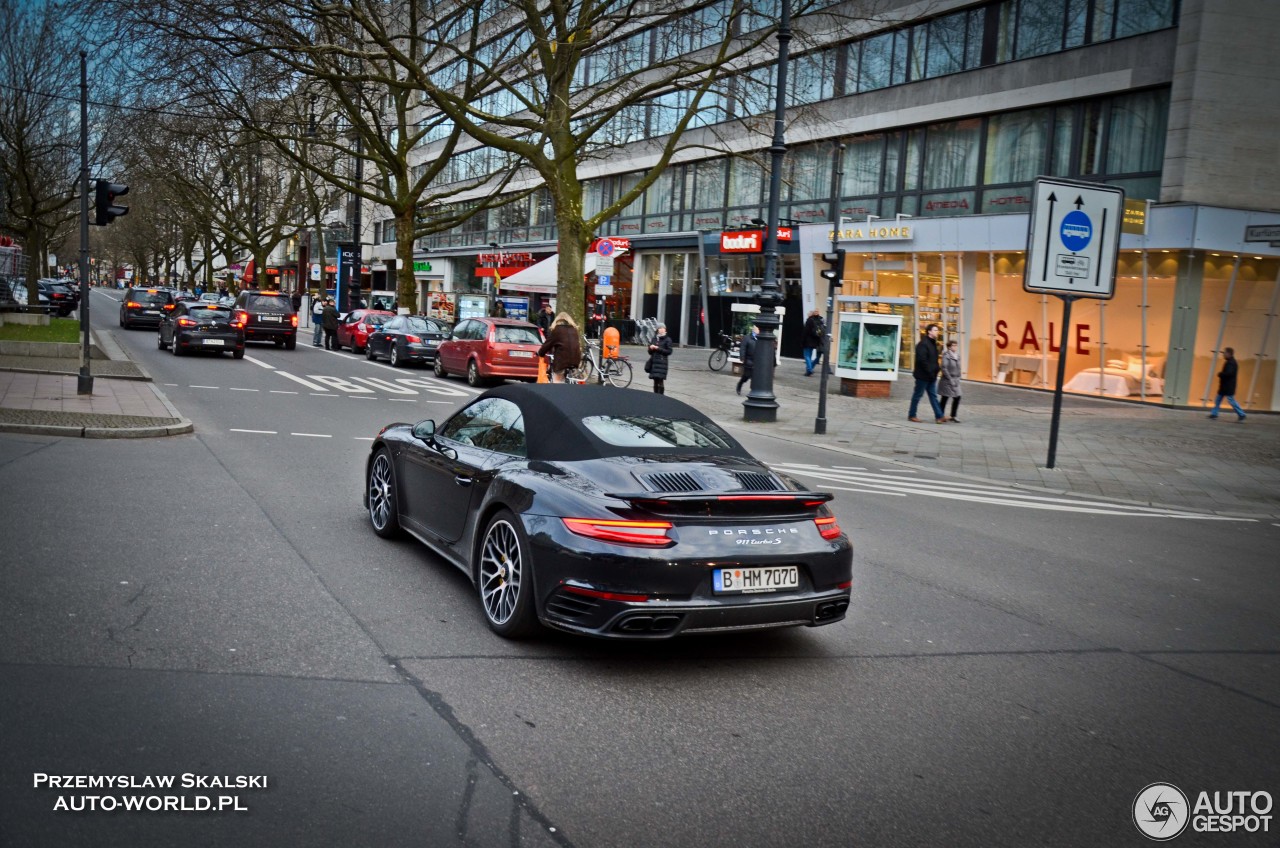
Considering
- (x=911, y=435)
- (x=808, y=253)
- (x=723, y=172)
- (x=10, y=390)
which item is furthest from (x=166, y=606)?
(x=723, y=172)

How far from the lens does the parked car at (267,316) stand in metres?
32.4

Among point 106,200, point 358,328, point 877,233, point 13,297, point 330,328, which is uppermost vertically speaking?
point 877,233

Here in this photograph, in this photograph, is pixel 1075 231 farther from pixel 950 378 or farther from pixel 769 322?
pixel 950 378

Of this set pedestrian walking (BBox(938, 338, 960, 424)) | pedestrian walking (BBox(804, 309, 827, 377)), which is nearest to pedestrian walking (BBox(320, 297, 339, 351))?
pedestrian walking (BBox(804, 309, 827, 377))

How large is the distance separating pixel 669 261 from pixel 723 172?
208 inches

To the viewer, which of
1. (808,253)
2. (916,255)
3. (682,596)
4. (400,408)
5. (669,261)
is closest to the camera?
(682,596)

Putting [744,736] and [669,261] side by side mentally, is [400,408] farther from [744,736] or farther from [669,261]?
[669,261]

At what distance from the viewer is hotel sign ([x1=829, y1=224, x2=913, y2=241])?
3075 centimetres

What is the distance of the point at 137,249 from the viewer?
4173 inches

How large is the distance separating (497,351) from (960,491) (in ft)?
43.7

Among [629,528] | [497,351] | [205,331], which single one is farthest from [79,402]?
[205,331]

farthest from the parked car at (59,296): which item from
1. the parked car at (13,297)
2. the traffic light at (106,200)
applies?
the traffic light at (106,200)

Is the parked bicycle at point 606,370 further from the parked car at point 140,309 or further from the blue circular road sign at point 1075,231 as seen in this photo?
the parked car at point 140,309

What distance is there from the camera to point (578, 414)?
19.9ft
